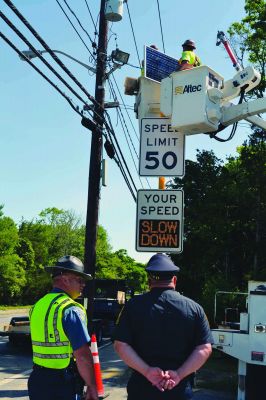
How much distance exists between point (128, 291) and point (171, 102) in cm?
1976

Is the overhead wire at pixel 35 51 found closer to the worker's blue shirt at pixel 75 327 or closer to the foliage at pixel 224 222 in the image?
the worker's blue shirt at pixel 75 327

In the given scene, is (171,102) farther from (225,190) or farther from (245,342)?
(225,190)

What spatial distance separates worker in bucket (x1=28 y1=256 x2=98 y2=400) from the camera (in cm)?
361

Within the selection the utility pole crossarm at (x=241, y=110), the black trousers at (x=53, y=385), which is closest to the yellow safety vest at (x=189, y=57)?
the utility pole crossarm at (x=241, y=110)

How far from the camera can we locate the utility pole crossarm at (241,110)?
23.9 ft

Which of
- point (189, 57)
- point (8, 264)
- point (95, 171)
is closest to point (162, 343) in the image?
point (189, 57)

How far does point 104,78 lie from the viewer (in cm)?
1105

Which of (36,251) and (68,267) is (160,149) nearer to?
(68,267)

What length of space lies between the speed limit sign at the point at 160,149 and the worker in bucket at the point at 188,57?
31.4 inches

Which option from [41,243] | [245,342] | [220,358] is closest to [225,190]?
[220,358]

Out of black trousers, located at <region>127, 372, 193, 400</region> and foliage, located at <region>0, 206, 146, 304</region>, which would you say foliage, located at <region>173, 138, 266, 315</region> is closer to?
black trousers, located at <region>127, 372, 193, 400</region>

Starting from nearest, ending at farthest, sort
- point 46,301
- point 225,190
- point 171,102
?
point 46,301, point 171,102, point 225,190

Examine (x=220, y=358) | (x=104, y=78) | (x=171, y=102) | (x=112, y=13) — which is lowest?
(x=220, y=358)

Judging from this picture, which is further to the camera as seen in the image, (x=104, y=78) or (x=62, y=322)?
(x=104, y=78)
